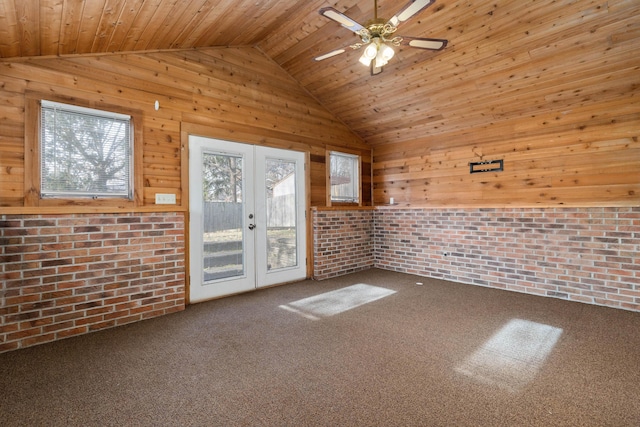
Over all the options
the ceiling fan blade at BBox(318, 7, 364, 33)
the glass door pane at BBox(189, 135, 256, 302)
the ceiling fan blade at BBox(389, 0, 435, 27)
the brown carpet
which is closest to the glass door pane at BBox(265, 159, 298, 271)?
the glass door pane at BBox(189, 135, 256, 302)

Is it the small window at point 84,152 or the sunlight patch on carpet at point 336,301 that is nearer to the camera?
the small window at point 84,152

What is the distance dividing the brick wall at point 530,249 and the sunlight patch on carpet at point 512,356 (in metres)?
1.29

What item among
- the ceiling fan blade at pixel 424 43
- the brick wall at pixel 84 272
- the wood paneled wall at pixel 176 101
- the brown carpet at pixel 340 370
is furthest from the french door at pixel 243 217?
the ceiling fan blade at pixel 424 43

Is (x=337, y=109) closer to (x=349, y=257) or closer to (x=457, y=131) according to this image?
(x=457, y=131)

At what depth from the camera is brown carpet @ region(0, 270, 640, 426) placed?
179 centimetres

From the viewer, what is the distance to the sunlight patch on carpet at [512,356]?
2.15 metres

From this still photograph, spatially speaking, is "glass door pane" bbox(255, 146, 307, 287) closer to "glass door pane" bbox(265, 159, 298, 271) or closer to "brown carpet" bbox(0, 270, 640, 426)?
"glass door pane" bbox(265, 159, 298, 271)

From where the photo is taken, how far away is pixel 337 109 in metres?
5.38

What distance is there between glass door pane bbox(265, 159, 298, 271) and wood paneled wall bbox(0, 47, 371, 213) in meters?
0.37

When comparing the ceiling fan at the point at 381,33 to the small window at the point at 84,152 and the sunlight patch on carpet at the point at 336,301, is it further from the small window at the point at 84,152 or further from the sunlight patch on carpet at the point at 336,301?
the sunlight patch on carpet at the point at 336,301

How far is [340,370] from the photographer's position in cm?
227

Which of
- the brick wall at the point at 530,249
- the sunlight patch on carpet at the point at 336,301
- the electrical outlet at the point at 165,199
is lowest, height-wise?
the sunlight patch on carpet at the point at 336,301

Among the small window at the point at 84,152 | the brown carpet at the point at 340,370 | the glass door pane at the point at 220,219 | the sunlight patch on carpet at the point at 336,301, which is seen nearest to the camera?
the brown carpet at the point at 340,370

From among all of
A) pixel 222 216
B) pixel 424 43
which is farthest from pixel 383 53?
pixel 222 216
